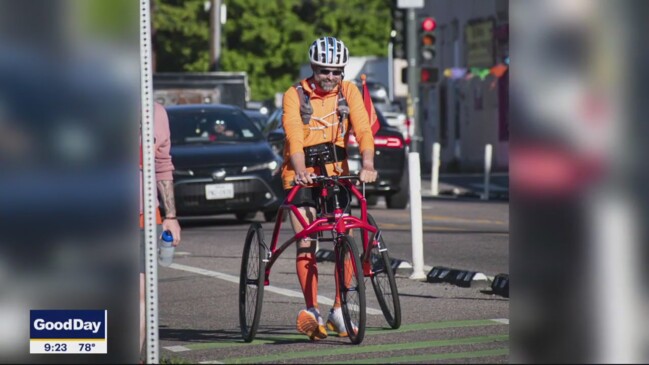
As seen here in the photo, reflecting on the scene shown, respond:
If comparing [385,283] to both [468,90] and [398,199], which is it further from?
[468,90]

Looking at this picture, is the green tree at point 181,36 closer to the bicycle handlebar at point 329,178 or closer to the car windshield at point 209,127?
the car windshield at point 209,127

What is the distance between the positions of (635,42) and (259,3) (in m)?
67.7

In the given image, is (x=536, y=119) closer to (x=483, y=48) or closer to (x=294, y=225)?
(x=294, y=225)

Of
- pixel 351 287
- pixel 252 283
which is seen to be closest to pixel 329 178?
pixel 351 287

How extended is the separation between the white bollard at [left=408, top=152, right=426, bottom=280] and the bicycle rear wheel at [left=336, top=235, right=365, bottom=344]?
4.50m

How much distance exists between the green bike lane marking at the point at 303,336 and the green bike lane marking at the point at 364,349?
0.60 m

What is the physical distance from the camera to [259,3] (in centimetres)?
7388

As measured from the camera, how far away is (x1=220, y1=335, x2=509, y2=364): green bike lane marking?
9336 millimetres

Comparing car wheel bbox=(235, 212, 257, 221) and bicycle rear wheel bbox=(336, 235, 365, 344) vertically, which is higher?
bicycle rear wheel bbox=(336, 235, 365, 344)

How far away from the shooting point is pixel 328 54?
10.3 metres

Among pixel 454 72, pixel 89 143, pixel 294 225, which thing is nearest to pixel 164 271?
pixel 294 225

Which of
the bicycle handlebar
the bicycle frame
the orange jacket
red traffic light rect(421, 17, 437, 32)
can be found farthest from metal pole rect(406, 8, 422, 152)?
the bicycle handlebar

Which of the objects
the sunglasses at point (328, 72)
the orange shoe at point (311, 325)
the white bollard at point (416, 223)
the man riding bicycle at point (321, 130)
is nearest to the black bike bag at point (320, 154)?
the man riding bicycle at point (321, 130)

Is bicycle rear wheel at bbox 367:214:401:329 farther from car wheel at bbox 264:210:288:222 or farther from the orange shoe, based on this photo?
car wheel at bbox 264:210:288:222
